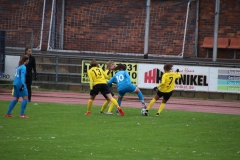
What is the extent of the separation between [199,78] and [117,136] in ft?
38.1

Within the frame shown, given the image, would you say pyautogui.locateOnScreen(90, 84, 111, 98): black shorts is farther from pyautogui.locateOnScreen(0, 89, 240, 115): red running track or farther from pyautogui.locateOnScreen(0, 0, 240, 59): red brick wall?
pyautogui.locateOnScreen(0, 0, 240, 59): red brick wall

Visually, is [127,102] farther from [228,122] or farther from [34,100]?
[228,122]

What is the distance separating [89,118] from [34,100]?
5564 millimetres

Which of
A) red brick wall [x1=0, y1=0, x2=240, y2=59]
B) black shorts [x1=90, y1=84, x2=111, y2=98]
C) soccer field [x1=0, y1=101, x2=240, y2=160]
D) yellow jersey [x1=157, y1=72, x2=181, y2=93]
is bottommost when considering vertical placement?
soccer field [x1=0, y1=101, x2=240, y2=160]

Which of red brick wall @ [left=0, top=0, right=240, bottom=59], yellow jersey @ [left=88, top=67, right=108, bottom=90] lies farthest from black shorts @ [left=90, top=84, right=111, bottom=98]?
red brick wall @ [left=0, top=0, right=240, bottom=59]

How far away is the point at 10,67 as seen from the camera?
25953 mm

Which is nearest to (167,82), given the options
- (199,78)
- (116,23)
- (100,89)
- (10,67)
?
(100,89)

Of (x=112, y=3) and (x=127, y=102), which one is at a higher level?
(x=112, y=3)

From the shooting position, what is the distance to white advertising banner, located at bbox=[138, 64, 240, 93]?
23984 mm

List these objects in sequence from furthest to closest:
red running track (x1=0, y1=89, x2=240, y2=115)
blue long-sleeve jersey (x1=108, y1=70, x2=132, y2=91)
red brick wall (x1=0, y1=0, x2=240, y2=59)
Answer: red brick wall (x1=0, y1=0, x2=240, y2=59), red running track (x1=0, y1=89, x2=240, y2=115), blue long-sleeve jersey (x1=108, y1=70, x2=132, y2=91)

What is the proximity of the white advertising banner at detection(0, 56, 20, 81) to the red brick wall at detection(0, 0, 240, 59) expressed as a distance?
558 cm

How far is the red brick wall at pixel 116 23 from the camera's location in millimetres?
30906

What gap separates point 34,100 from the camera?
70.9 feet

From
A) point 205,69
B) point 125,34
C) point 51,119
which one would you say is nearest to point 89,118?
point 51,119
